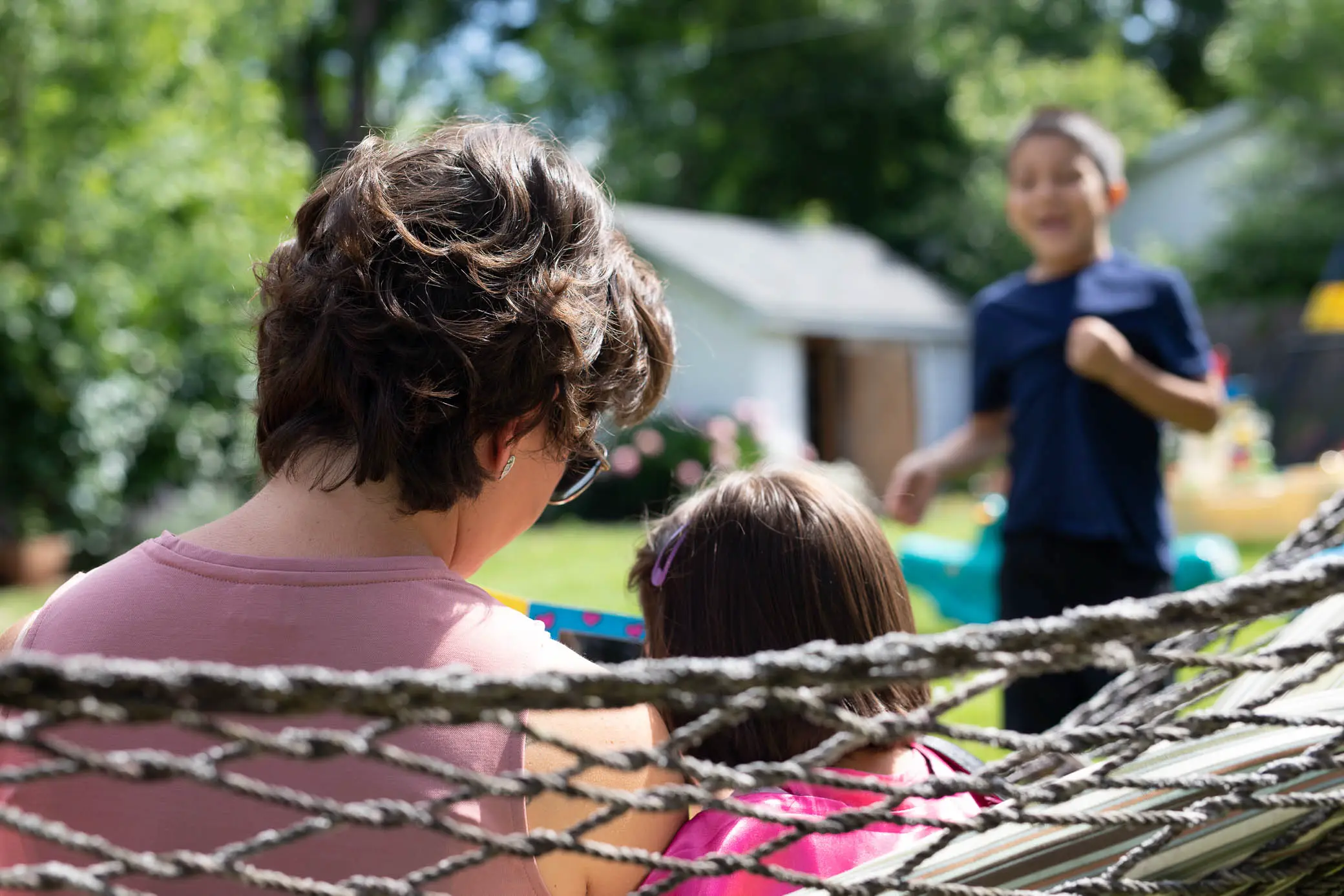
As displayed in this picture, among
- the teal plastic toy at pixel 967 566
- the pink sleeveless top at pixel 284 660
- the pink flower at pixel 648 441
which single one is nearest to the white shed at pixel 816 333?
the pink flower at pixel 648 441

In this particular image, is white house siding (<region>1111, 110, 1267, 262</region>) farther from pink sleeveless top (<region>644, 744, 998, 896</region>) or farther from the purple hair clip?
pink sleeveless top (<region>644, 744, 998, 896</region>)

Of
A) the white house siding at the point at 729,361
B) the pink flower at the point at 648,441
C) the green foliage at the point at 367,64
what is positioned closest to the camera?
the pink flower at the point at 648,441

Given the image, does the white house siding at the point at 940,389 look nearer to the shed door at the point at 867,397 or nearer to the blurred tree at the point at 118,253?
the shed door at the point at 867,397

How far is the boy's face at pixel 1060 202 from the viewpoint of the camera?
3.11m

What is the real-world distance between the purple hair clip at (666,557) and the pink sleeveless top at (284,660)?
0.46 m

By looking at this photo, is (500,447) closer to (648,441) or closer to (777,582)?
(777,582)

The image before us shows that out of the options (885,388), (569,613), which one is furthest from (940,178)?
(569,613)

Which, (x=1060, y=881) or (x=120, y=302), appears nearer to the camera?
(x=1060, y=881)

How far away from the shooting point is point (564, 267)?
1389mm

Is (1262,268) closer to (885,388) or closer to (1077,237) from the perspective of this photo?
(885,388)

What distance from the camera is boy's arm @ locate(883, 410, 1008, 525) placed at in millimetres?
A: 3094

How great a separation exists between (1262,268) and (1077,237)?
54.5 ft

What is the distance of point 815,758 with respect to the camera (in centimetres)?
97

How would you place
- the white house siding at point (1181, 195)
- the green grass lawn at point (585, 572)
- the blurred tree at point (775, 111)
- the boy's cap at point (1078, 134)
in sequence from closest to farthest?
1. the boy's cap at point (1078, 134)
2. the green grass lawn at point (585, 572)
3. the white house siding at point (1181, 195)
4. the blurred tree at point (775, 111)
